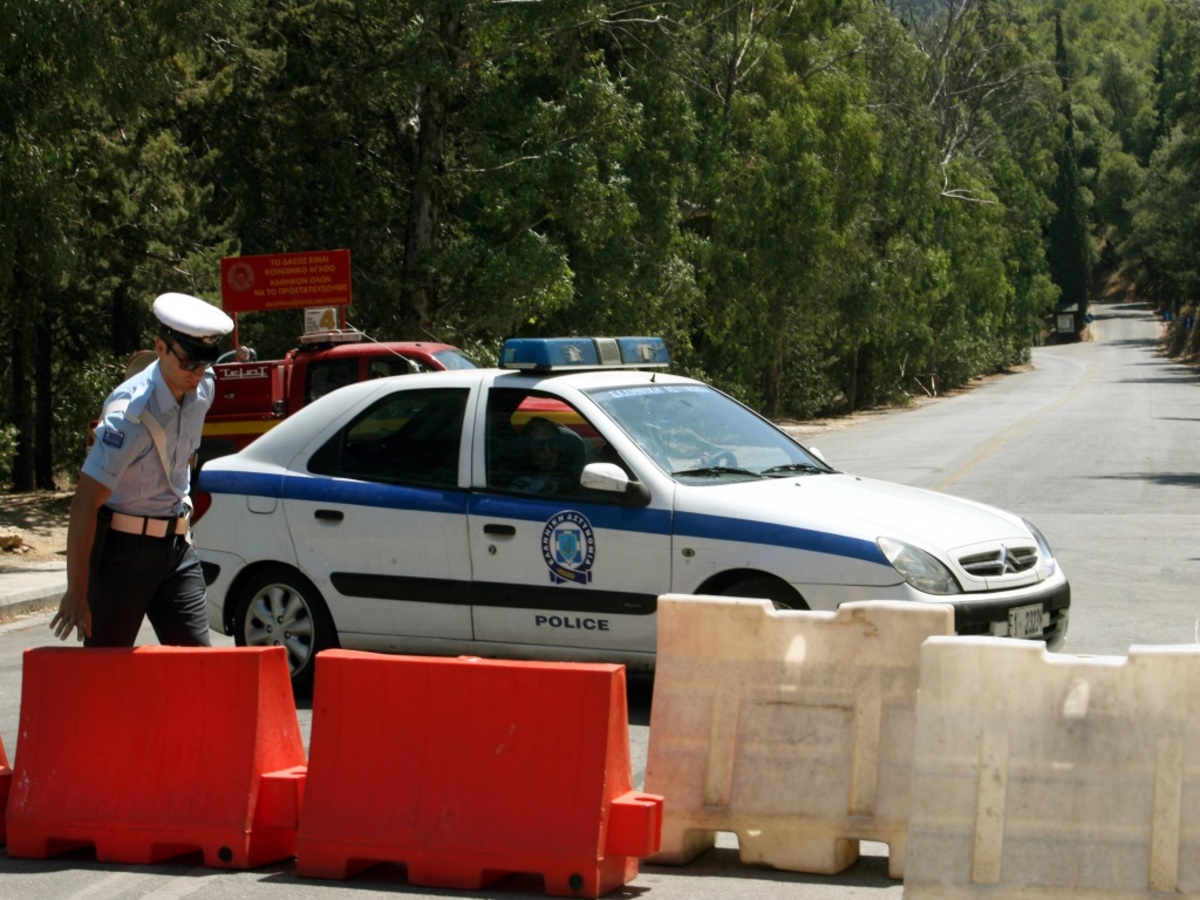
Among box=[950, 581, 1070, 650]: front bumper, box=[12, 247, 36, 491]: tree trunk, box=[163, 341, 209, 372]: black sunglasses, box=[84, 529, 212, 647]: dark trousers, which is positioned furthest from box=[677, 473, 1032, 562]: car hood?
box=[12, 247, 36, 491]: tree trunk

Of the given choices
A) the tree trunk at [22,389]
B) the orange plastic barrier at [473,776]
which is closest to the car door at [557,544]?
the orange plastic barrier at [473,776]

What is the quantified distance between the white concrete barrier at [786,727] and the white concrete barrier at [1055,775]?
1.83 feet

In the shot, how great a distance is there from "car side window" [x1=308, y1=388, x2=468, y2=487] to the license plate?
273 cm

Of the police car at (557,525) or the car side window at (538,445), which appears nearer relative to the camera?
the police car at (557,525)

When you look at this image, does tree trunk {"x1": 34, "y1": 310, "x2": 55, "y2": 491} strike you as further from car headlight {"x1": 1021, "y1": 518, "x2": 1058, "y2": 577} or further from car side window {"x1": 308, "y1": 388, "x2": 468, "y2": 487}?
car headlight {"x1": 1021, "y1": 518, "x2": 1058, "y2": 577}

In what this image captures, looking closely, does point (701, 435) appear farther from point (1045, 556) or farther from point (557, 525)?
point (1045, 556)

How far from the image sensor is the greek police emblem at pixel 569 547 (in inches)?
306

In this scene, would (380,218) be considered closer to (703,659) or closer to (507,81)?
(507,81)

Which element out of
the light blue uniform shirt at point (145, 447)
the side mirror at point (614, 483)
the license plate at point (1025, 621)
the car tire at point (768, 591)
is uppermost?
the light blue uniform shirt at point (145, 447)

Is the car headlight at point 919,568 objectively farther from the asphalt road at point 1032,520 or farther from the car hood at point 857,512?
the asphalt road at point 1032,520

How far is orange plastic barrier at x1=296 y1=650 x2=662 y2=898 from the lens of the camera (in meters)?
5.27

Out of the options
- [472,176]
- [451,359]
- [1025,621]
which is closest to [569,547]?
[1025,621]

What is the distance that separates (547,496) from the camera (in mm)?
7949

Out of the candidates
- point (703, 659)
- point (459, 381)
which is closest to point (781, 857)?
point (703, 659)
